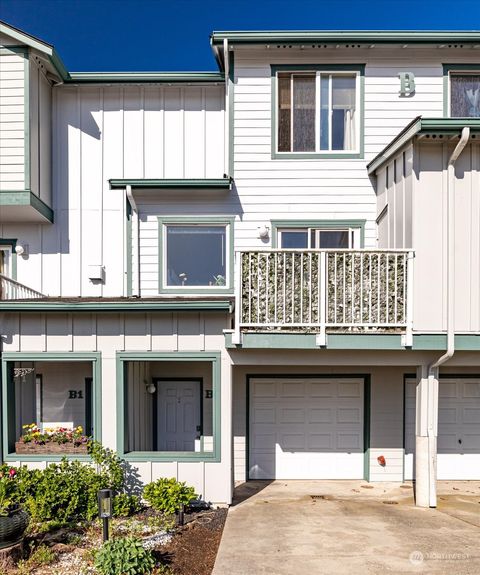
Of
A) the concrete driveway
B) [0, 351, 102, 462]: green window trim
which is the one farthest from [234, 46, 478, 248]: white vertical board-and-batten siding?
the concrete driveway

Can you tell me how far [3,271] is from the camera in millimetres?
9406

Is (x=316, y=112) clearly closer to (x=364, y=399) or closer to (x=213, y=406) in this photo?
(x=364, y=399)

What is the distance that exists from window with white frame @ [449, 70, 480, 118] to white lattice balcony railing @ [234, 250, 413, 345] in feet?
13.6

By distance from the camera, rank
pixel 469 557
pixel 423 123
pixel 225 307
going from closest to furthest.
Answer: pixel 469 557 → pixel 423 123 → pixel 225 307

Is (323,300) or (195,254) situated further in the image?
(195,254)

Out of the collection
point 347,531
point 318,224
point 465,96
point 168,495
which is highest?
point 465,96

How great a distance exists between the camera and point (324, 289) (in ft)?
23.0

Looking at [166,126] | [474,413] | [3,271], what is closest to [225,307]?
[166,126]

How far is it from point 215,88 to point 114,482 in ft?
24.8

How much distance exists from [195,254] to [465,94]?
20.5 ft

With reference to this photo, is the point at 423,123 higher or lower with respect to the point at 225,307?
higher

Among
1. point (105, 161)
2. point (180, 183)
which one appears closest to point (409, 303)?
point (180, 183)

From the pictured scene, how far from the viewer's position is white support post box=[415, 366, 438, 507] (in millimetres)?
7332

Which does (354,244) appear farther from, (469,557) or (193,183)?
(469,557)
